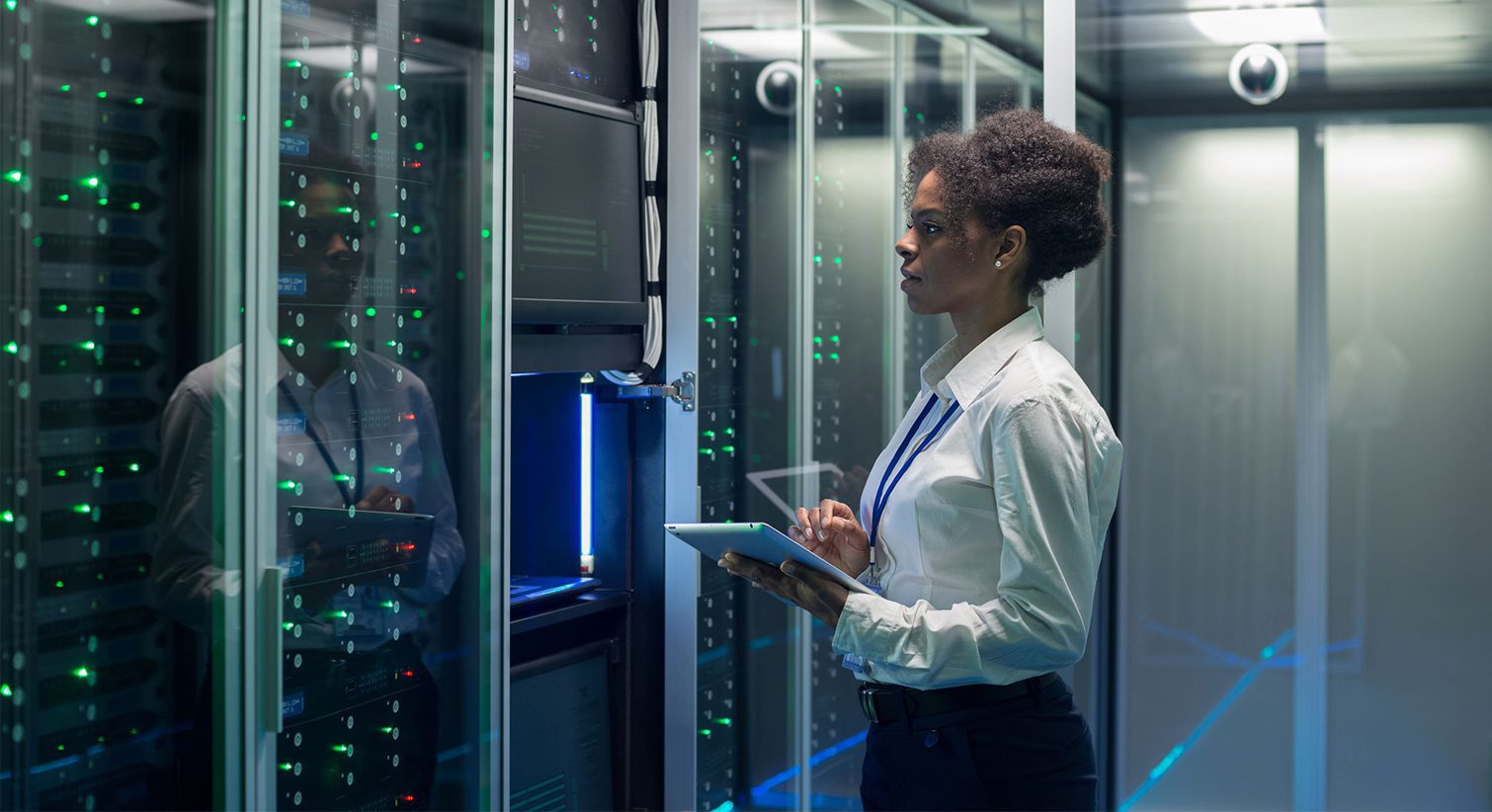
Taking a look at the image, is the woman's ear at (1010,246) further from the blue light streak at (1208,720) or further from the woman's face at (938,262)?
the blue light streak at (1208,720)

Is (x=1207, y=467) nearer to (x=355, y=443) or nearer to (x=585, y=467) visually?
(x=585, y=467)

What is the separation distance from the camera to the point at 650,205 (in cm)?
295

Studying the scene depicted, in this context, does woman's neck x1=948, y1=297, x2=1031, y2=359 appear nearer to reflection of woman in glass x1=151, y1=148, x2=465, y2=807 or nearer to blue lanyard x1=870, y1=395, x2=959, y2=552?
blue lanyard x1=870, y1=395, x2=959, y2=552

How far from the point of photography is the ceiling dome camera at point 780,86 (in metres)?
2.93

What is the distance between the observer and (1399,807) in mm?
2621

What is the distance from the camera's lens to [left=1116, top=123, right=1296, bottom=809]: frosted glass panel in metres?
2.77

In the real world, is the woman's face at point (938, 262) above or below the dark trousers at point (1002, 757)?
above

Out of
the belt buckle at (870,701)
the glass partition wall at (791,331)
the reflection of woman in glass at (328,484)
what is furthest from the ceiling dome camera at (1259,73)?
the reflection of woman in glass at (328,484)

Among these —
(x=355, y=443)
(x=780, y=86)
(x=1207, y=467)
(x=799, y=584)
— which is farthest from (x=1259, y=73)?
(x=355, y=443)

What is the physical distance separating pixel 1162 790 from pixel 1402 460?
84 cm

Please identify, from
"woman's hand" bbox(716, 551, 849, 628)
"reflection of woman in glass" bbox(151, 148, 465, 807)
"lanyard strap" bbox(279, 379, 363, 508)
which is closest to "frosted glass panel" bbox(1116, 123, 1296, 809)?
"woman's hand" bbox(716, 551, 849, 628)

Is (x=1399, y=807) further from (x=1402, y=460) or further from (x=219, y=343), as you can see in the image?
(x=219, y=343)

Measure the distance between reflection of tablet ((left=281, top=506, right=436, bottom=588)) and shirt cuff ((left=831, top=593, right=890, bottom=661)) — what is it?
79cm

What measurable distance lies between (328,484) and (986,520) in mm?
978
